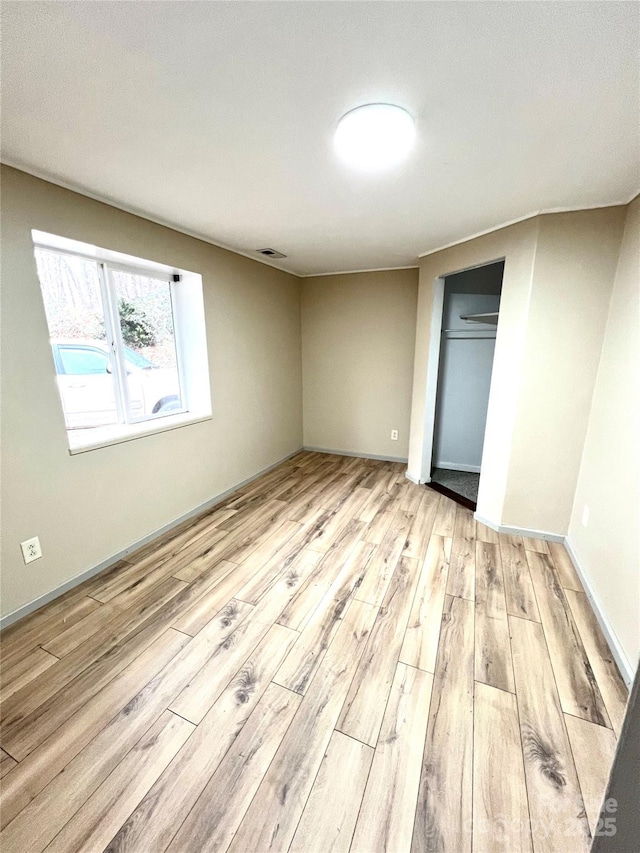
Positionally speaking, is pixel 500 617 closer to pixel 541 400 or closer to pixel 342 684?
pixel 342 684

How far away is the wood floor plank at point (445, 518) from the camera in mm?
2627

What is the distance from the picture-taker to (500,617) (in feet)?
5.86

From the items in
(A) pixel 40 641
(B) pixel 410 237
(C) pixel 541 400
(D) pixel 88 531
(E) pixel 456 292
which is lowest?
(A) pixel 40 641

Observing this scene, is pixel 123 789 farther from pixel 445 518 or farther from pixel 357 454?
pixel 357 454

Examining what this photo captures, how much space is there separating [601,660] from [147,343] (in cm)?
340

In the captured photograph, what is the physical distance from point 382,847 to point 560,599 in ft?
5.14

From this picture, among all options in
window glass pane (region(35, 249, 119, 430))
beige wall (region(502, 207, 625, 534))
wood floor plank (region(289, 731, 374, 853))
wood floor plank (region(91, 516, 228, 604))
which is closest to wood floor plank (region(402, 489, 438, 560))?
beige wall (region(502, 207, 625, 534))

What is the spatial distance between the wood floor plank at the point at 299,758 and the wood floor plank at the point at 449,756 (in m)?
0.35

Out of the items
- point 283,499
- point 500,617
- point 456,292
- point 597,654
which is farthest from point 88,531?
point 456,292

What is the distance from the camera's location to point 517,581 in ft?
6.74

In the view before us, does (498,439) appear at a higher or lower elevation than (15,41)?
lower

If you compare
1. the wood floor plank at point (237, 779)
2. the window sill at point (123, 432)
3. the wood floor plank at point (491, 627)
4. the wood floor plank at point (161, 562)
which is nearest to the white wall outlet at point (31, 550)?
the wood floor plank at point (161, 562)

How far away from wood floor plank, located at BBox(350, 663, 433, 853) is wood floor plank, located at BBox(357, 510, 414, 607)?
50cm

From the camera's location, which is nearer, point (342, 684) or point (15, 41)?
point (15, 41)
